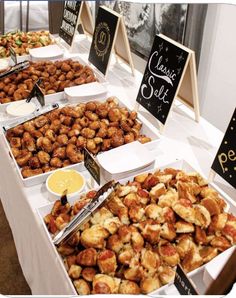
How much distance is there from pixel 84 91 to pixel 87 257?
4.11 feet

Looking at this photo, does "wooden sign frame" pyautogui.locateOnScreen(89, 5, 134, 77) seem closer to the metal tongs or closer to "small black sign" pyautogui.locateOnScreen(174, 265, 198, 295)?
the metal tongs

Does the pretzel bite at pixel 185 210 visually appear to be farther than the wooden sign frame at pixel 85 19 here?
No

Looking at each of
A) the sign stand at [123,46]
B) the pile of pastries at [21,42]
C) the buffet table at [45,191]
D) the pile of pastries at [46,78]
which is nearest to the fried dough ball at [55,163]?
the buffet table at [45,191]

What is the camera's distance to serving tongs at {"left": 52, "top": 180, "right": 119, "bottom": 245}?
1219mm

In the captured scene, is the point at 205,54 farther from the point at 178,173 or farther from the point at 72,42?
the point at 178,173

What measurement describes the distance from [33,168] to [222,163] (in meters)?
0.83

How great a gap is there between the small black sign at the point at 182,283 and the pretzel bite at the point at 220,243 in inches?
8.0

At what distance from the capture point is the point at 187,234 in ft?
4.06

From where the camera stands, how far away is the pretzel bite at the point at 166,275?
1.14 m

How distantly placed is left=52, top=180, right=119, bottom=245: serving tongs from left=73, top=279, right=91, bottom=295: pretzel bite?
0.14 metres

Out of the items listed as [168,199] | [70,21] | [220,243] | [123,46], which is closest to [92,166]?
[168,199]

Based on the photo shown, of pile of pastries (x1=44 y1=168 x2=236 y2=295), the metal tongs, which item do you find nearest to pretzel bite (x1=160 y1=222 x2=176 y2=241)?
pile of pastries (x1=44 y1=168 x2=236 y2=295)

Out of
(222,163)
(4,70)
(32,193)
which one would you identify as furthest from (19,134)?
(222,163)

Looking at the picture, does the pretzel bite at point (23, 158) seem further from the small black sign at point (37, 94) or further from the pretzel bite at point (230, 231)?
the pretzel bite at point (230, 231)
